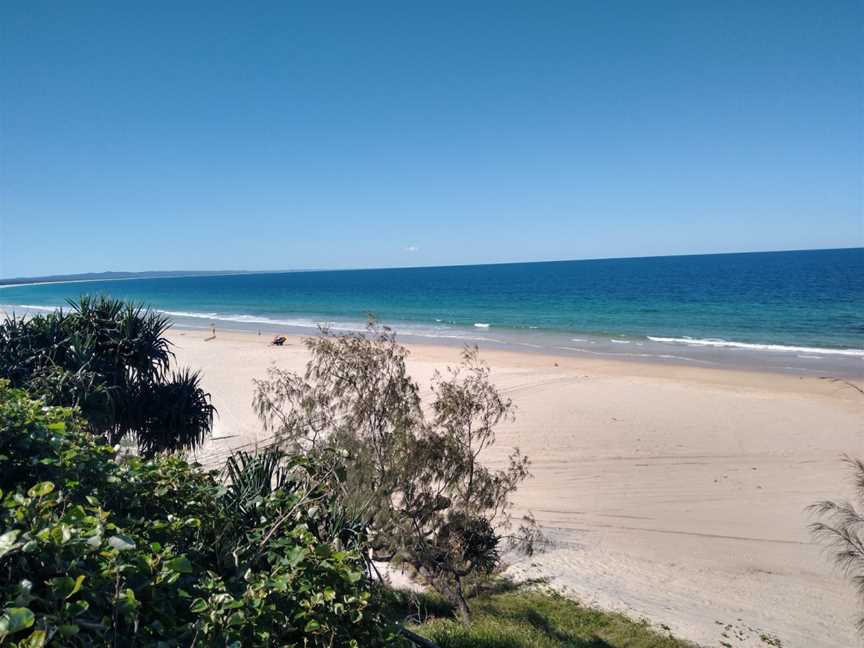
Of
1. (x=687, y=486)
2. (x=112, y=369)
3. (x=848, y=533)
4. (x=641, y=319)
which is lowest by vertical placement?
(x=687, y=486)

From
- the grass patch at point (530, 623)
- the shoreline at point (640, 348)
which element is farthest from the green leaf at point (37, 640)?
the shoreline at point (640, 348)

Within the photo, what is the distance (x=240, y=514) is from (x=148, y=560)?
1395 millimetres

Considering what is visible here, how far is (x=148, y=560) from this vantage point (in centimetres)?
Result: 220

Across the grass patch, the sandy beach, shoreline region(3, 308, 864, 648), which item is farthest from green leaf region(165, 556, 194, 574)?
shoreline region(3, 308, 864, 648)

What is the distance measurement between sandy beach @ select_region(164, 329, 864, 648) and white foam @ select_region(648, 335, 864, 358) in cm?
810

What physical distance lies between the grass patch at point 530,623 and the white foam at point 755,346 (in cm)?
3032

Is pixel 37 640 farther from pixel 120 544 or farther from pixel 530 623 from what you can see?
pixel 530 623

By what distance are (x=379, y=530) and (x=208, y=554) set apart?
5.54 m

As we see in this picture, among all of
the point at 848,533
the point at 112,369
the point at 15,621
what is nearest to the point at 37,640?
the point at 15,621

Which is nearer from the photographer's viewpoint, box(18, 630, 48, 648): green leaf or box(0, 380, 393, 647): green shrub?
box(18, 630, 48, 648): green leaf

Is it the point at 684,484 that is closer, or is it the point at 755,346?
the point at 684,484

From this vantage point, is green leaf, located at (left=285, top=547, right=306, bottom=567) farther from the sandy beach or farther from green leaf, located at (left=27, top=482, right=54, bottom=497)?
the sandy beach

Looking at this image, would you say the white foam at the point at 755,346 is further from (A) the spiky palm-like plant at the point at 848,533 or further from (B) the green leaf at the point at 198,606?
(B) the green leaf at the point at 198,606

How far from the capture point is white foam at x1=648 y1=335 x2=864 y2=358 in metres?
32.4
